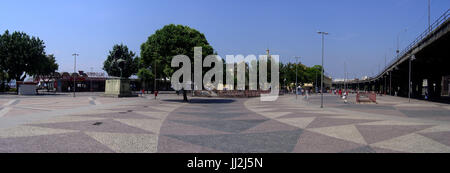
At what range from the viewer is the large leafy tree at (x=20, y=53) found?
153 feet

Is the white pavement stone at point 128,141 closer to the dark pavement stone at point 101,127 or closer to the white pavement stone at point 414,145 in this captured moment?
the dark pavement stone at point 101,127

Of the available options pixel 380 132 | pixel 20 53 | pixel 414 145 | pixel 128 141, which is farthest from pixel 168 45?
pixel 20 53

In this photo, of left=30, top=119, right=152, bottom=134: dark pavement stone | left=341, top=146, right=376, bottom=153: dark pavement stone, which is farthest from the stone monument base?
left=341, top=146, right=376, bottom=153: dark pavement stone

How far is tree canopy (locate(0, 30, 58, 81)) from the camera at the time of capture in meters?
46.5

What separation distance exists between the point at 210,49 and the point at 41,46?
34684 millimetres

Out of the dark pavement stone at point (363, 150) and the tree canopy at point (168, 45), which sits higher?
the tree canopy at point (168, 45)

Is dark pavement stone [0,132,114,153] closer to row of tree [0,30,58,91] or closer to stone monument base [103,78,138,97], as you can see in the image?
stone monument base [103,78,138,97]

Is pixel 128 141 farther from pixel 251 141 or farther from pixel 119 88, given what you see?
pixel 119 88

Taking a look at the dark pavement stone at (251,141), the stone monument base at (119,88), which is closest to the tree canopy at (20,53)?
the stone monument base at (119,88)
